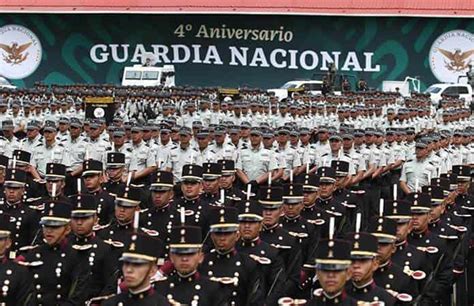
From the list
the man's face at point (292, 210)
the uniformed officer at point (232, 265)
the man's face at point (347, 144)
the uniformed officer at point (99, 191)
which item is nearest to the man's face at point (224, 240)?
the uniformed officer at point (232, 265)

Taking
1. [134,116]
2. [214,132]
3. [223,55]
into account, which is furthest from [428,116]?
[223,55]

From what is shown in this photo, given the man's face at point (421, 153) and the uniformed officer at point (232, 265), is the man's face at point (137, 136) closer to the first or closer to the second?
the man's face at point (421, 153)

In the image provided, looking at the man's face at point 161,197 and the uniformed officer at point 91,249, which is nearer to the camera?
the uniformed officer at point 91,249

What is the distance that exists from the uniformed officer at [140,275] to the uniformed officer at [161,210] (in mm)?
2901

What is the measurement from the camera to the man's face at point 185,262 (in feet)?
23.7

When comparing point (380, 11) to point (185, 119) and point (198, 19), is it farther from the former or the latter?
point (185, 119)

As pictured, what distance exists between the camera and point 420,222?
368 inches

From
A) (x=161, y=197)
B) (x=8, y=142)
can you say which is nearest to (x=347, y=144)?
(x=8, y=142)

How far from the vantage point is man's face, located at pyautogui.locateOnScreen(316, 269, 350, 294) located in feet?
21.6

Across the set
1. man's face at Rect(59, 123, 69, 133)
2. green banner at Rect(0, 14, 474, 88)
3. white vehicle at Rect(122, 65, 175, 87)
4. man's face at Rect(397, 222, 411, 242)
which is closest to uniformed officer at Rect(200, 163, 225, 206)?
man's face at Rect(397, 222, 411, 242)

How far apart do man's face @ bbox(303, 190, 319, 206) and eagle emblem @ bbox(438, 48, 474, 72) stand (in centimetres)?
3136

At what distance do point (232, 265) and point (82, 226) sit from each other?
1.42 metres

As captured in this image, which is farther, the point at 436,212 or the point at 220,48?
the point at 220,48

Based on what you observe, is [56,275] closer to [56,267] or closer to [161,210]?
[56,267]
